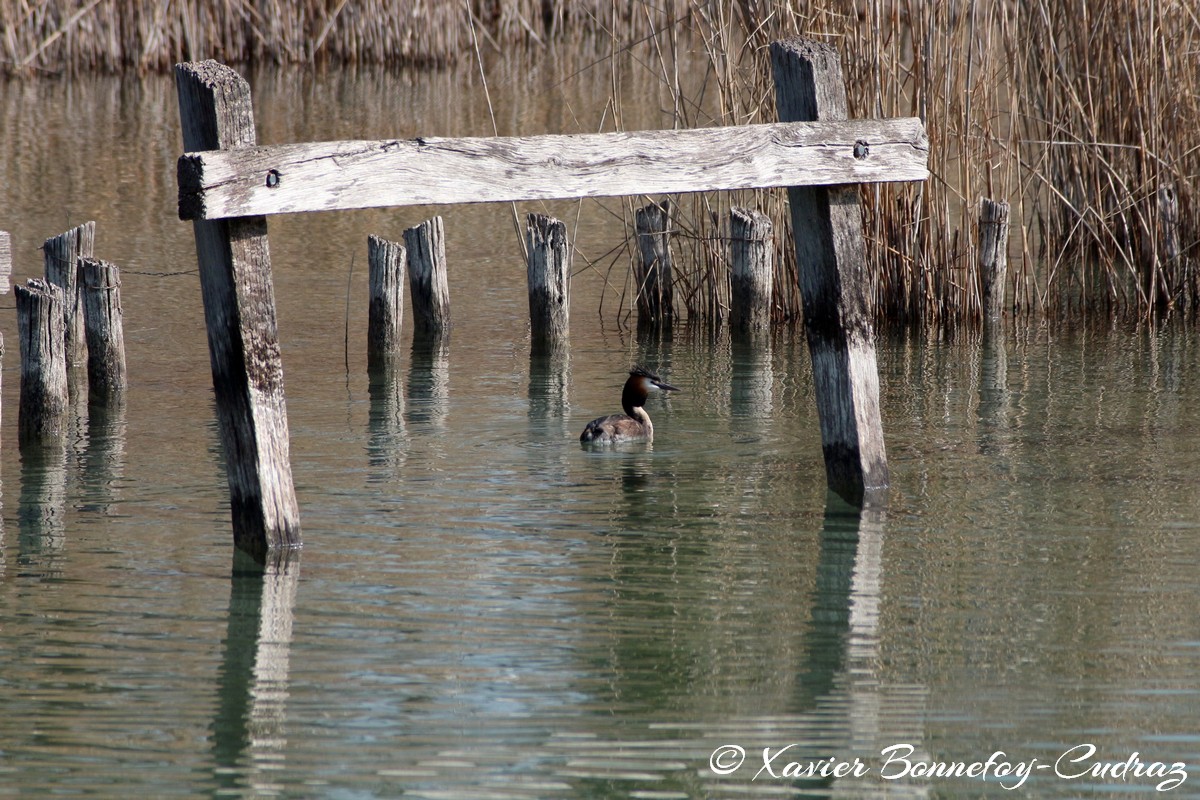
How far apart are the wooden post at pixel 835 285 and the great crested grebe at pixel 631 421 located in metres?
1.52

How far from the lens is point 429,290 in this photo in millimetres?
11031

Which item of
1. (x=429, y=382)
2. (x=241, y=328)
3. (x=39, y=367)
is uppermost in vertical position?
(x=241, y=328)

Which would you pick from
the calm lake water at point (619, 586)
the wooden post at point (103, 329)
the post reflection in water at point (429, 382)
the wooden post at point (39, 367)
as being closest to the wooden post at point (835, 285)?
the calm lake water at point (619, 586)

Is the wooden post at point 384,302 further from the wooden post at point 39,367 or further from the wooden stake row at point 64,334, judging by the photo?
the wooden post at point 39,367

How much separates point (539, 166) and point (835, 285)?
1.35 m

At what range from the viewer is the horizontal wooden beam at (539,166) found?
5.33 m

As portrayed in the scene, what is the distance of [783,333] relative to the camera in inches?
432

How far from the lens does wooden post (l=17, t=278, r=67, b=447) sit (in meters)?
8.17

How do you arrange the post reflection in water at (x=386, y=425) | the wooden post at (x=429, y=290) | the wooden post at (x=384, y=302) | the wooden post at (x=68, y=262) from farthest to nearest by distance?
the wooden post at (x=429, y=290), the wooden post at (x=384, y=302), the wooden post at (x=68, y=262), the post reflection in water at (x=386, y=425)

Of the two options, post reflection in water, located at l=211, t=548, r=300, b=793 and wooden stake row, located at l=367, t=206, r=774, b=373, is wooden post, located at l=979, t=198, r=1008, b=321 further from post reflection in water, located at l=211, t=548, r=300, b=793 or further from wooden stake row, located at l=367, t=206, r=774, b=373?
post reflection in water, located at l=211, t=548, r=300, b=793

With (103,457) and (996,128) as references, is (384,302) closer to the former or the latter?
(103,457)

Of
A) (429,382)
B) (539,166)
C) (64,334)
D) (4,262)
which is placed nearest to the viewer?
(539,166)

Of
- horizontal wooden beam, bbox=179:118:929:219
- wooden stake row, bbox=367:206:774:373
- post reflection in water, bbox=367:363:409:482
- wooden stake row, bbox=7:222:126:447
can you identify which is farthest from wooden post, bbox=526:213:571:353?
horizontal wooden beam, bbox=179:118:929:219

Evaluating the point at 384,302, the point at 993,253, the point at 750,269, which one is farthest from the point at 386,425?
the point at 993,253
